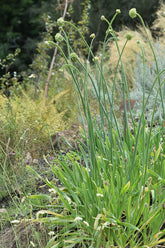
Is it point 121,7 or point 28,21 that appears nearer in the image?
point 121,7

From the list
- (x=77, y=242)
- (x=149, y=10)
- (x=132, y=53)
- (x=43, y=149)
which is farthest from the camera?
(x=149, y=10)

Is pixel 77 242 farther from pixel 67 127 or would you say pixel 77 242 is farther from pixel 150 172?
pixel 67 127

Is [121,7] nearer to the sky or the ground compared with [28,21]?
nearer to the sky

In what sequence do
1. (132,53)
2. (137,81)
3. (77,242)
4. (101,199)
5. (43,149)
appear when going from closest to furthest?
1. (77,242)
2. (101,199)
3. (43,149)
4. (137,81)
5. (132,53)

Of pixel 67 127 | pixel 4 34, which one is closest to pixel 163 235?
pixel 67 127

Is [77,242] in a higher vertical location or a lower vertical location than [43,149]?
higher

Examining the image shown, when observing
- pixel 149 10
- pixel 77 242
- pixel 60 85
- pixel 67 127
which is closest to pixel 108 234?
pixel 77 242

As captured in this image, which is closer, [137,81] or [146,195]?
[146,195]

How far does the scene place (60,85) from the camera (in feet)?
18.6

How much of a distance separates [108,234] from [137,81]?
143 inches

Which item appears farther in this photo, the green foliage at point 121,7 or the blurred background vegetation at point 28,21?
the blurred background vegetation at point 28,21

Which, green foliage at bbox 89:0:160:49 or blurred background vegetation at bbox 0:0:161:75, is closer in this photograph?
green foliage at bbox 89:0:160:49

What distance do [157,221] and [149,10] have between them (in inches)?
217

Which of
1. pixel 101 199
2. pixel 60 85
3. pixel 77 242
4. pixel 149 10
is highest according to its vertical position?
pixel 149 10
